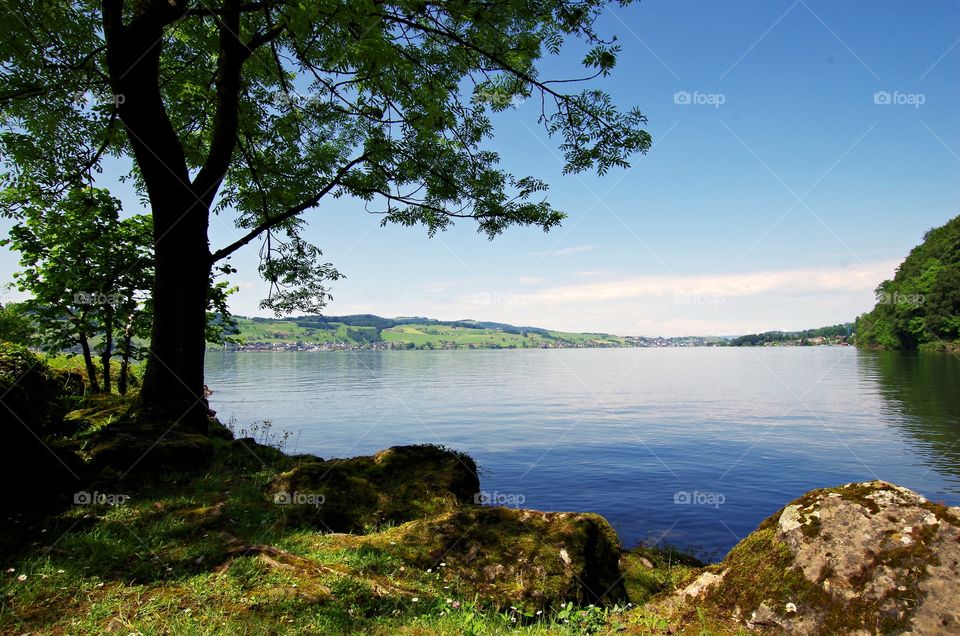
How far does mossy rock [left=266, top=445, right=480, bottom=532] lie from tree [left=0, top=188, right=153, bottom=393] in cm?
1226

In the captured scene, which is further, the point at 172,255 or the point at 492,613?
the point at 172,255

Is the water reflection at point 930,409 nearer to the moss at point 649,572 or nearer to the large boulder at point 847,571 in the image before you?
the moss at point 649,572

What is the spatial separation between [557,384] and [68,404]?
53.3m

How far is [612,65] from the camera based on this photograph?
8898 millimetres

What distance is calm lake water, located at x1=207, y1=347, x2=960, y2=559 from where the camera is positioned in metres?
15.5

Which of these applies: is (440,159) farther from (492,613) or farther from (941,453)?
(941,453)

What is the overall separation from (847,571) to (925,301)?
132664 millimetres

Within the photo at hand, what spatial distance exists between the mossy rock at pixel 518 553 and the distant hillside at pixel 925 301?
106 m

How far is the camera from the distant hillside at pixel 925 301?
324 feet

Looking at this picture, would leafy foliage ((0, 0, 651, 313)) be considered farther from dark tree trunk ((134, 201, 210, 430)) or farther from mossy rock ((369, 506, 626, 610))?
mossy rock ((369, 506, 626, 610))

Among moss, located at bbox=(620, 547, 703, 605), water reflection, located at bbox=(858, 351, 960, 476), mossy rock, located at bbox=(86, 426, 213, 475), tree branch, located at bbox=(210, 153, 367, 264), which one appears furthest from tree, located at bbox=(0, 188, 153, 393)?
water reflection, located at bbox=(858, 351, 960, 476)

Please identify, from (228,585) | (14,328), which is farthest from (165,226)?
(14,328)

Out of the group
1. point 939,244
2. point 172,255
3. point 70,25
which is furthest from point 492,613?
point 939,244

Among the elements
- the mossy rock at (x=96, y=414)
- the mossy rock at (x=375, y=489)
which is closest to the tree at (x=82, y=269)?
the mossy rock at (x=96, y=414)
